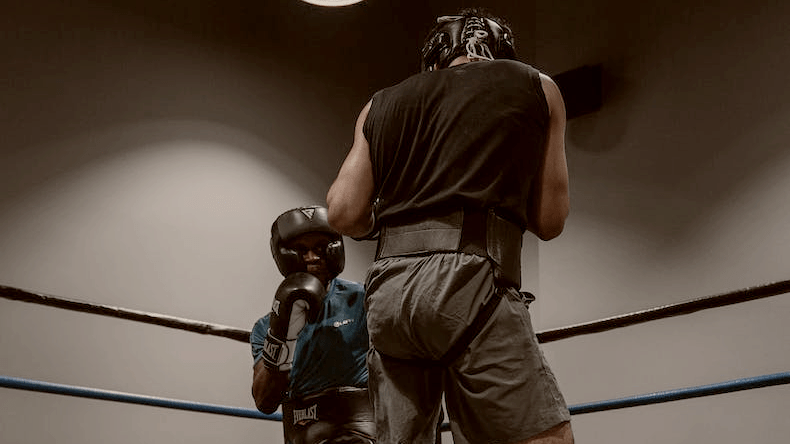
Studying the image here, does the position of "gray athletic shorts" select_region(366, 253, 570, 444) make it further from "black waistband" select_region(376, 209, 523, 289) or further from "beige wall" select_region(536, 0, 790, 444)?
"beige wall" select_region(536, 0, 790, 444)

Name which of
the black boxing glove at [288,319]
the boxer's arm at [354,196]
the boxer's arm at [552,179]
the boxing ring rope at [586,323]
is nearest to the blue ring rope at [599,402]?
the boxing ring rope at [586,323]

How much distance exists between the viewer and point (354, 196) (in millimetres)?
1580

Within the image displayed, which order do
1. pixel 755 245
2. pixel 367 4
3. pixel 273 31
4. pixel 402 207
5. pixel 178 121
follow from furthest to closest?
pixel 367 4, pixel 273 31, pixel 178 121, pixel 755 245, pixel 402 207

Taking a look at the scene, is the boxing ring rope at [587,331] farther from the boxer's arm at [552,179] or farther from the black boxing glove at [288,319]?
the boxer's arm at [552,179]

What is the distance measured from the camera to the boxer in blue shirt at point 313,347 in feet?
8.18

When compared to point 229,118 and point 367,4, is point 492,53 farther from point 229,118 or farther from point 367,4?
point 367,4

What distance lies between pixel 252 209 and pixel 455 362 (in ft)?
10.1

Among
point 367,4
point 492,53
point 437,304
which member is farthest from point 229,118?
point 437,304

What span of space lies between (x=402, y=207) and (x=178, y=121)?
116 inches

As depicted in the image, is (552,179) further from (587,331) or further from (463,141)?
(587,331)

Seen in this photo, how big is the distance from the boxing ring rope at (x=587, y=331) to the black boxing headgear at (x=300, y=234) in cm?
48

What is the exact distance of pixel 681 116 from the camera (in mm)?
3871

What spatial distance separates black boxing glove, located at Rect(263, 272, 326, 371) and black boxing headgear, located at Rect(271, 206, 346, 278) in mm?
172

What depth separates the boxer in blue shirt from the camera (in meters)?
2.49
